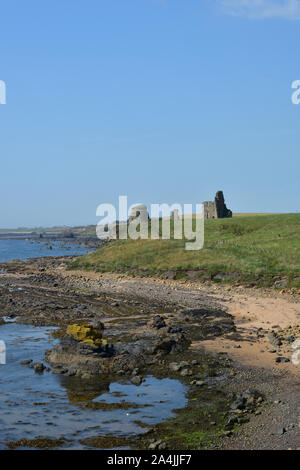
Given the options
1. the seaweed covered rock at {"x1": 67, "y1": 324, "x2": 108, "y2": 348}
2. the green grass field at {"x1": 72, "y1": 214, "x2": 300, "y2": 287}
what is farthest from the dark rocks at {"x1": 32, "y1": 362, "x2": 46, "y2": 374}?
the green grass field at {"x1": 72, "y1": 214, "x2": 300, "y2": 287}

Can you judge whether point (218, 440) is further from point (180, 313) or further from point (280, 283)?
point (280, 283)

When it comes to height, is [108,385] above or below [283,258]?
below

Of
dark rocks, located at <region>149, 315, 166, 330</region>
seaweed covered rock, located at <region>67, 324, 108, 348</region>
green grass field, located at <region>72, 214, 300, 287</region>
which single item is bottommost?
dark rocks, located at <region>149, 315, 166, 330</region>

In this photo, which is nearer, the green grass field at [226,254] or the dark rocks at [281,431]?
the dark rocks at [281,431]

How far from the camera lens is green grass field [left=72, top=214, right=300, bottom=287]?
150 ft

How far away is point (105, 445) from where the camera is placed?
13.9m

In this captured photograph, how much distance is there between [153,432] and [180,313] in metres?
17.0

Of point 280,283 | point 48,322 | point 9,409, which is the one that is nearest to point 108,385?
point 9,409

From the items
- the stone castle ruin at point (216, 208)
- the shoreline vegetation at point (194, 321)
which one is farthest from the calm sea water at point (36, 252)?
the shoreline vegetation at point (194, 321)

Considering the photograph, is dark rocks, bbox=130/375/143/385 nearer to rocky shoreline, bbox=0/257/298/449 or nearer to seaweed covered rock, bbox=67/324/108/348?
rocky shoreline, bbox=0/257/298/449

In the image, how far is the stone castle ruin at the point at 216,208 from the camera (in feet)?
267

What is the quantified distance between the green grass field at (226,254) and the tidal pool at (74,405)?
25.9 metres

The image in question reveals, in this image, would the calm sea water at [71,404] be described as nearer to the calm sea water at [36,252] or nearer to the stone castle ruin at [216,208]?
the stone castle ruin at [216,208]

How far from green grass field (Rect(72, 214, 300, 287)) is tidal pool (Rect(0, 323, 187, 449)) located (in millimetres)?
25890
